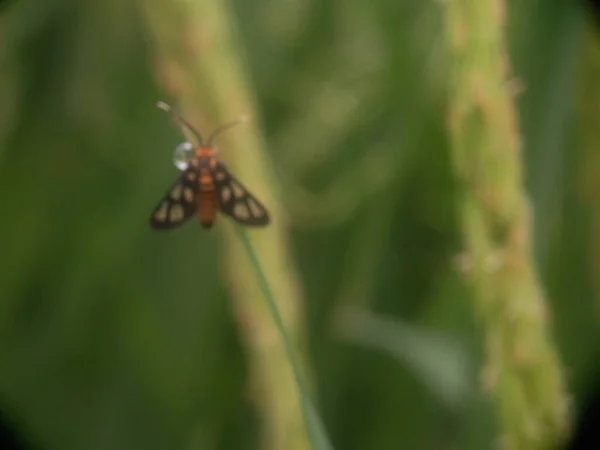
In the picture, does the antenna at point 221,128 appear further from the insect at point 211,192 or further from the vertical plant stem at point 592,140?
the vertical plant stem at point 592,140

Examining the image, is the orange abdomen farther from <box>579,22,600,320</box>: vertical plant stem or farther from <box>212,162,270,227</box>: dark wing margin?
<box>579,22,600,320</box>: vertical plant stem

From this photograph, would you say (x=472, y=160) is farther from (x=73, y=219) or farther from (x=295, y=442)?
(x=73, y=219)

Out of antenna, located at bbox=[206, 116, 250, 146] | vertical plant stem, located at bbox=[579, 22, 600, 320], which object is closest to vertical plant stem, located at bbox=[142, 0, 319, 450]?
antenna, located at bbox=[206, 116, 250, 146]

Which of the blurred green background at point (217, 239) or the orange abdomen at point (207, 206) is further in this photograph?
the blurred green background at point (217, 239)

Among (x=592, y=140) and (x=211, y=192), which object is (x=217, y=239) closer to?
(x=211, y=192)

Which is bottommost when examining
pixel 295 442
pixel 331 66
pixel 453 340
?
pixel 295 442

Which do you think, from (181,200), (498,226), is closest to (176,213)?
(181,200)

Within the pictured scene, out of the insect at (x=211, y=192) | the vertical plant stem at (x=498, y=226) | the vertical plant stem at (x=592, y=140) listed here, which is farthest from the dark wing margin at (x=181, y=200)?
the vertical plant stem at (x=592, y=140)

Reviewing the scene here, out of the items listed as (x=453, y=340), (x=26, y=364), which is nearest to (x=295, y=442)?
(x=453, y=340)
